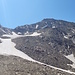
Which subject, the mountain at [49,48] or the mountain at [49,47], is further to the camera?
the mountain at [49,47]

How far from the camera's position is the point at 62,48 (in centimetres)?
6862

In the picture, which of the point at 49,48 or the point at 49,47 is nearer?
the point at 49,48

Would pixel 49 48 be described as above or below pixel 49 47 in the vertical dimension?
below

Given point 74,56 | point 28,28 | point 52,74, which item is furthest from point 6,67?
point 28,28

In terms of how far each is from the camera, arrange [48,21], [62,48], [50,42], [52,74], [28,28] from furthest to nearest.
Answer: [48,21]
[28,28]
[50,42]
[62,48]
[52,74]

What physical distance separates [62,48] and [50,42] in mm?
6895

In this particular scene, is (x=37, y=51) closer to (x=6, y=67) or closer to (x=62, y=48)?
(x=62, y=48)

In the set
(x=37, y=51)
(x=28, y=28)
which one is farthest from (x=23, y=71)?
(x=28, y=28)

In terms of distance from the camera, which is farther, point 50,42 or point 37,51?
point 50,42

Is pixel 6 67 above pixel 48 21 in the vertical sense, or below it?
below

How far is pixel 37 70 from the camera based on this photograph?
1236 inches

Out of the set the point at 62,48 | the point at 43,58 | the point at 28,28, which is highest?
the point at 28,28

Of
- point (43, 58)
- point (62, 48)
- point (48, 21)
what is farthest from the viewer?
point (48, 21)

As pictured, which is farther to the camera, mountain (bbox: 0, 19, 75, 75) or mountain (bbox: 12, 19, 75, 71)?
mountain (bbox: 12, 19, 75, 71)
